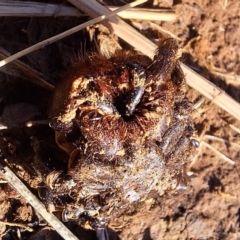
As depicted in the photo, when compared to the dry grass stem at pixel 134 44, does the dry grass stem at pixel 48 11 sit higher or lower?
higher

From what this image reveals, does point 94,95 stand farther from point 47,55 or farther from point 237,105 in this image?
point 237,105

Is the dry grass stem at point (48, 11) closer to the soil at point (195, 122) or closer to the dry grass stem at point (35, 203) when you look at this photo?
the soil at point (195, 122)

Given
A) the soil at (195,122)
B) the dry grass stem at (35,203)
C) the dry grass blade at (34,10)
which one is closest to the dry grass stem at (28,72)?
the soil at (195,122)

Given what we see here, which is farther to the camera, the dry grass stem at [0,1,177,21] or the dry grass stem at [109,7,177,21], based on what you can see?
the dry grass stem at [109,7,177,21]

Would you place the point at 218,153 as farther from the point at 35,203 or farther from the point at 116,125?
the point at 35,203

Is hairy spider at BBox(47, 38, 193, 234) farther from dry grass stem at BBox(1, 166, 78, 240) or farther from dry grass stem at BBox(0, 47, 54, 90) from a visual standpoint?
dry grass stem at BBox(0, 47, 54, 90)

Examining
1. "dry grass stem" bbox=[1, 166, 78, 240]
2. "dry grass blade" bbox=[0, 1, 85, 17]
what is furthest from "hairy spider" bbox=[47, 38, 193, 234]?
"dry grass blade" bbox=[0, 1, 85, 17]

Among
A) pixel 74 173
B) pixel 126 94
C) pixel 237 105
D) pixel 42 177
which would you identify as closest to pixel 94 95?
pixel 126 94
